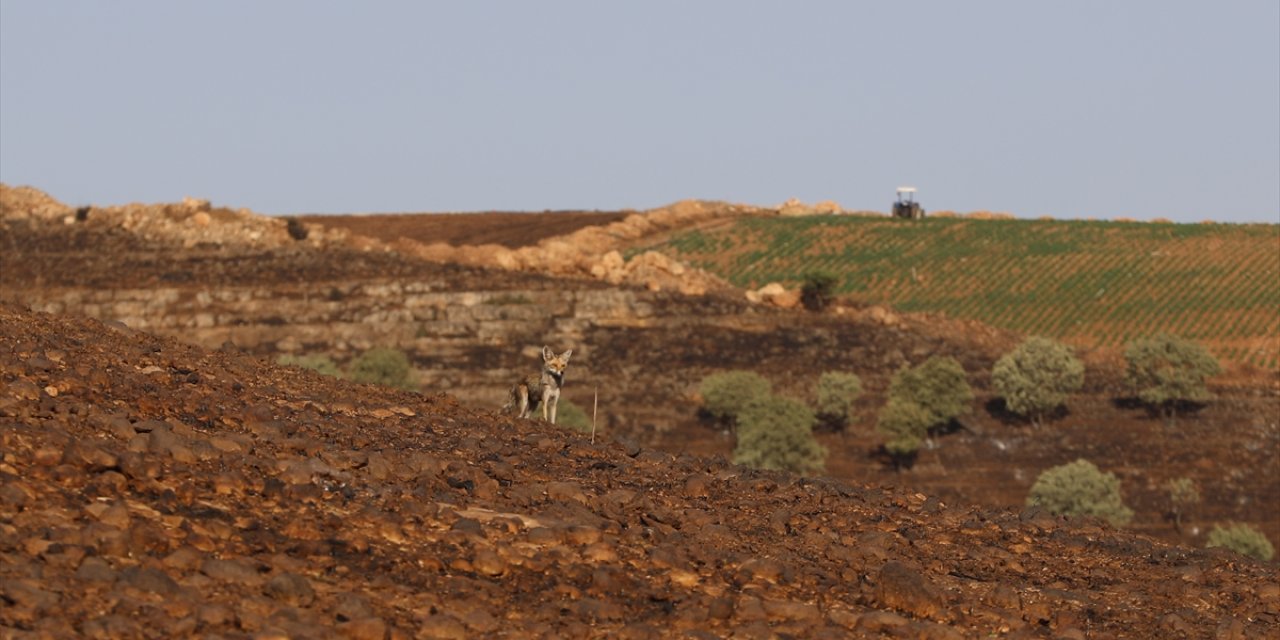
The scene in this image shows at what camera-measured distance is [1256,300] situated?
9119cm

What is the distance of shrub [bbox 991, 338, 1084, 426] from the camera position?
6894 cm

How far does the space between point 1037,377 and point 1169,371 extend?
5113mm

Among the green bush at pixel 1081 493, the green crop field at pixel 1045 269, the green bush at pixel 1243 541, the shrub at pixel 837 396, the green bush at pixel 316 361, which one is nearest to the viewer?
the green bush at pixel 1243 541

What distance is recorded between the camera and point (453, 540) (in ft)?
39.0

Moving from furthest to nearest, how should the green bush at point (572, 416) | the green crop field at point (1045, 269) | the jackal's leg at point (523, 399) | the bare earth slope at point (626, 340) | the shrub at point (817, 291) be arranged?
the green crop field at point (1045, 269)
the shrub at point (817, 291)
the bare earth slope at point (626, 340)
the green bush at point (572, 416)
the jackal's leg at point (523, 399)

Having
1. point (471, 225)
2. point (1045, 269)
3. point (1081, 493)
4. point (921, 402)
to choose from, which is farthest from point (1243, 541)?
point (471, 225)

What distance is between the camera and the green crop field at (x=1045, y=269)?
89250mm

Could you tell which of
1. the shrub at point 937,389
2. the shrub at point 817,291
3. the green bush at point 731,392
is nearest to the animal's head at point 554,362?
the green bush at point 731,392

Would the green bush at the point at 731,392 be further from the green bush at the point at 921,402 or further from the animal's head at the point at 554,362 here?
the animal's head at the point at 554,362

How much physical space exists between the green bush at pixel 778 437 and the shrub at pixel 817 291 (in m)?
19.1

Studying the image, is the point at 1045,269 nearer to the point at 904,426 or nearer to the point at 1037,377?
the point at 1037,377

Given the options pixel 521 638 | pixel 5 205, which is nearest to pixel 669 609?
pixel 521 638

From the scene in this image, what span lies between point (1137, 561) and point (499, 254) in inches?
2917

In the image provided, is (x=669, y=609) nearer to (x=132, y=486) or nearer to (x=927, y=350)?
(x=132, y=486)
